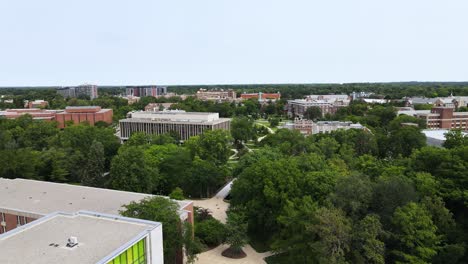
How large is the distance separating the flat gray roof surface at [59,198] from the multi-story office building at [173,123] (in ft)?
144

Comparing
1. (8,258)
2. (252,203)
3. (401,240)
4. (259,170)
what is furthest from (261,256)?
(8,258)

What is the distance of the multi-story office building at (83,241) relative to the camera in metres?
14.1

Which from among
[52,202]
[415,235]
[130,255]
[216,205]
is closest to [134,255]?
[130,255]

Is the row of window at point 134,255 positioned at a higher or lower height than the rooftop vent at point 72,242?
lower

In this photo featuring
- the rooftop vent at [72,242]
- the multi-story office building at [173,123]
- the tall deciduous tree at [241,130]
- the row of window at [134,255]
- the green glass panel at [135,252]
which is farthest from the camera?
the multi-story office building at [173,123]

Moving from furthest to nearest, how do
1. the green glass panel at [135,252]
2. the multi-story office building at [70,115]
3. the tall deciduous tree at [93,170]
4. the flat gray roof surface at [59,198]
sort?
the multi-story office building at [70,115], the tall deciduous tree at [93,170], the flat gray roof surface at [59,198], the green glass panel at [135,252]

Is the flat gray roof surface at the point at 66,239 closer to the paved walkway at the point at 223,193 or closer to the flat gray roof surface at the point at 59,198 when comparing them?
the flat gray roof surface at the point at 59,198

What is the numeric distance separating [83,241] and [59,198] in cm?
1331

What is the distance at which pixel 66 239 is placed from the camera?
1582 cm

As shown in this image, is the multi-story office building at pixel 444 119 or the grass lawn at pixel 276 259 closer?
the grass lawn at pixel 276 259

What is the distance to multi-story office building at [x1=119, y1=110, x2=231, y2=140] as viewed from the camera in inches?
2899

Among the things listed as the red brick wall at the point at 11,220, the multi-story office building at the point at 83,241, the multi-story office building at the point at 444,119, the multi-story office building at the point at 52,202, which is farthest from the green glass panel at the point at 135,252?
the multi-story office building at the point at 444,119

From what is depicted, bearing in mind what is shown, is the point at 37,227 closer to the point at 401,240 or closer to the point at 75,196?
the point at 75,196

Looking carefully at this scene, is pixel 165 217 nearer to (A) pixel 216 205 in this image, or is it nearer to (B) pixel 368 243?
(B) pixel 368 243
